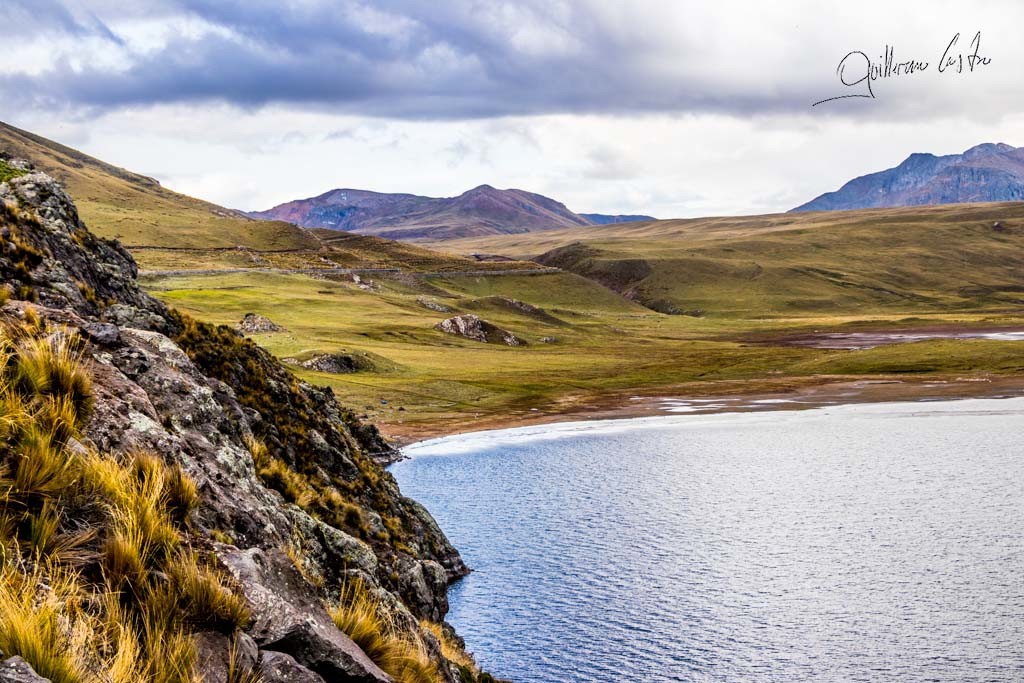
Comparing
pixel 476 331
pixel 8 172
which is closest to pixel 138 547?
pixel 8 172

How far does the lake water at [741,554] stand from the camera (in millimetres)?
33459

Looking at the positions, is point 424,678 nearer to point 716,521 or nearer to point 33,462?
point 33,462

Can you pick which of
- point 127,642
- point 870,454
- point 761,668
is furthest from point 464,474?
point 127,642

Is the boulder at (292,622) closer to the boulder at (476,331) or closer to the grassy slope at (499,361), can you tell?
the grassy slope at (499,361)

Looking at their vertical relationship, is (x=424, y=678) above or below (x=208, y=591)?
below

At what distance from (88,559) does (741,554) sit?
40.9 m

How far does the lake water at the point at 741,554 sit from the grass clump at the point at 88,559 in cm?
2544

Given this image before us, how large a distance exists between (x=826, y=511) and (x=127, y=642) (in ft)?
168

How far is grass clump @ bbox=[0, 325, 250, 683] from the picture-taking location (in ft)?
25.0

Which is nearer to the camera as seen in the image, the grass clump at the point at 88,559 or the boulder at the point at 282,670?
the grass clump at the point at 88,559

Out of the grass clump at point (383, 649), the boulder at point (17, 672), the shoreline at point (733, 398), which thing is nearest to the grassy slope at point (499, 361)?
the shoreline at point (733, 398)

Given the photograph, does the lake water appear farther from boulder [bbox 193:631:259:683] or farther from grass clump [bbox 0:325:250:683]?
grass clump [bbox 0:325:250:683]

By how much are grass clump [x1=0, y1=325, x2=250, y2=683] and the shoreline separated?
71155 millimetres

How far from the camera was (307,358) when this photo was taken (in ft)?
353
